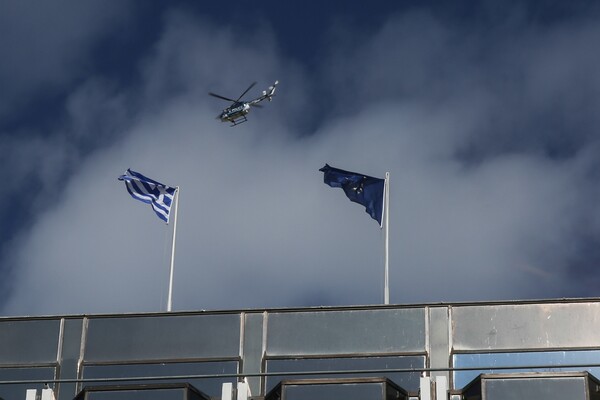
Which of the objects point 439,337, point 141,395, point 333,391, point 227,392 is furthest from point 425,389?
point 141,395

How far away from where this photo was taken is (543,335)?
57344 millimetres

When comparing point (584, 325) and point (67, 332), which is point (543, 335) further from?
point (67, 332)

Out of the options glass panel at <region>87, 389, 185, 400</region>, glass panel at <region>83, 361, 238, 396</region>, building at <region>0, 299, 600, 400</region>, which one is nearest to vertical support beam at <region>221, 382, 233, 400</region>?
building at <region>0, 299, 600, 400</region>

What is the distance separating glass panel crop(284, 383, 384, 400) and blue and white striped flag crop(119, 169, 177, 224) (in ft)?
58.5

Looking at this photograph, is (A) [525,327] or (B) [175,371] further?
(B) [175,371]

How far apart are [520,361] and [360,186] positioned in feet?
45.4

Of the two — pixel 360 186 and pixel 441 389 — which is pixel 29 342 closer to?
pixel 441 389

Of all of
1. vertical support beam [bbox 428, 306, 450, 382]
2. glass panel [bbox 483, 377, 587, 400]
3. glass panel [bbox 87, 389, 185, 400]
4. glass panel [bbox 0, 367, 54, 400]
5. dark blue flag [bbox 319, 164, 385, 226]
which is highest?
dark blue flag [bbox 319, 164, 385, 226]

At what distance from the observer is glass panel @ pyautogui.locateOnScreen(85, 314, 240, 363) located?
59.0 m

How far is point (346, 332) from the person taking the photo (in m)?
58.5

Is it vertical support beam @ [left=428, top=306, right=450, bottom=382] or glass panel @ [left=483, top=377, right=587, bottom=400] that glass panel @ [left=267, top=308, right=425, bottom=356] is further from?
glass panel @ [left=483, top=377, right=587, bottom=400]

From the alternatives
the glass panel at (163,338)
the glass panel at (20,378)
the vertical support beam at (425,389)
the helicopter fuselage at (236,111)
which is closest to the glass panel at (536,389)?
the vertical support beam at (425,389)

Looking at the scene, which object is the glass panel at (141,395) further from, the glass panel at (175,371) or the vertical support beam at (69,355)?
the vertical support beam at (69,355)

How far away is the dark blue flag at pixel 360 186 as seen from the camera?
2685 inches
